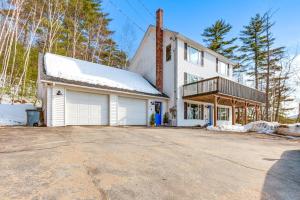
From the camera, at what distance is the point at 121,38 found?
22.6 metres

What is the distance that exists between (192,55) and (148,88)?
16.5 ft

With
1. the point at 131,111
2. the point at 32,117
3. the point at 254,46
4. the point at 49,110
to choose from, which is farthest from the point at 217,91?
the point at 254,46

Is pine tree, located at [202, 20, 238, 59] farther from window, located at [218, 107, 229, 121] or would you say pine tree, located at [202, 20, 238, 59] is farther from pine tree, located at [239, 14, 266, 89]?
window, located at [218, 107, 229, 121]

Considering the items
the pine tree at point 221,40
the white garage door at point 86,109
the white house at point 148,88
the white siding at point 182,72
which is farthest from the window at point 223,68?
the white garage door at point 86,109

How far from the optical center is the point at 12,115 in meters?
10.0

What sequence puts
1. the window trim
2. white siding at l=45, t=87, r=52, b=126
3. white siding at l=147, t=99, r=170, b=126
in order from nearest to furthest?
white siding at l=45, t=87, r=52, b=126 < white siding at l=147, t=99, r=170, b=126 < the window trim

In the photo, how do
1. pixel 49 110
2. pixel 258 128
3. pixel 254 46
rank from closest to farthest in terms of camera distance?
pixel 49 110
pixel 258 128
pixel 254 46

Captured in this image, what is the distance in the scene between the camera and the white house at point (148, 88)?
31.7 feet

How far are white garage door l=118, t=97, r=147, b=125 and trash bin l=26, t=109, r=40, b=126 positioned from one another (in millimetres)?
4683

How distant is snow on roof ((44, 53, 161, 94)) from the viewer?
10.3 meters

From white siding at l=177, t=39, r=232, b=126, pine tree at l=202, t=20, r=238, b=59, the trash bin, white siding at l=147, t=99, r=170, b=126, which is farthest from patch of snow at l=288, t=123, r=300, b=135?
pine tree at l=202, t=20, r=238, b=59

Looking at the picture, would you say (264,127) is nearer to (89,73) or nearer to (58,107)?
(89,73)

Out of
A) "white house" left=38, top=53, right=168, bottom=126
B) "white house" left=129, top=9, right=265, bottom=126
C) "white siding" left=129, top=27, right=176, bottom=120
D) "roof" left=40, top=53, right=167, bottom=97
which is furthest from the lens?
"white siding" left=129, top=27, right=176, bottom=120

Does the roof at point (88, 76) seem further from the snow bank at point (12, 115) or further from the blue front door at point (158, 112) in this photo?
the snow bank at point (12, 115)
